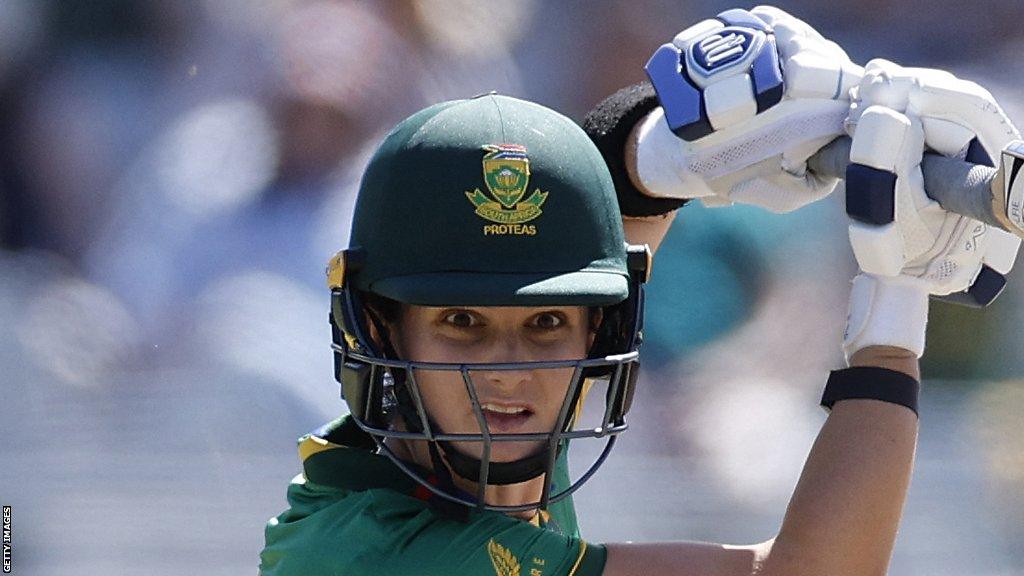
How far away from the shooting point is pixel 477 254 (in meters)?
1.98

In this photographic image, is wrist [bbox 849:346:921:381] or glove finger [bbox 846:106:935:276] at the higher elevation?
glove finger [bbox 846:106:935:276]

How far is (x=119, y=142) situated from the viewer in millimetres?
4172

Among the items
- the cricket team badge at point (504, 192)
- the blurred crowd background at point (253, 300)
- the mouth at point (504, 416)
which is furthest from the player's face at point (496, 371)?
the blurred crowd background at point (253, 300)

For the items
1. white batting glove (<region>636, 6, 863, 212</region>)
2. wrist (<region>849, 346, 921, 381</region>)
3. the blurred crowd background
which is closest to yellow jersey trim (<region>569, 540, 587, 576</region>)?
wrist (<region>849, 346, 921, 381</region>)

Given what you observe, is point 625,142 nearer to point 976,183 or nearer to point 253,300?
point 976,183

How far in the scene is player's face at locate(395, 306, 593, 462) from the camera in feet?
6.47

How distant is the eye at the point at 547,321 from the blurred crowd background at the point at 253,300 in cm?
222

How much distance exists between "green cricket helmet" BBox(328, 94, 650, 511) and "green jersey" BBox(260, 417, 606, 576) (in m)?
0.04

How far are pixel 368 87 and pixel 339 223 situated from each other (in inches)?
15.3

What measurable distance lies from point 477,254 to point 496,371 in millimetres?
146

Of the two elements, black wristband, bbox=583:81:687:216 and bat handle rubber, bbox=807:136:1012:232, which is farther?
black wristband, bbox=583:81:687:216

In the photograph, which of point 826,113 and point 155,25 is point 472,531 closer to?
point 826,113

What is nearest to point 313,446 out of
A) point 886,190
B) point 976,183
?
point 886,190

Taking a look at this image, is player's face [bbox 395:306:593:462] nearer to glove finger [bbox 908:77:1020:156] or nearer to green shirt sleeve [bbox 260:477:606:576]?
green shirt sleeve [bbox 260:477:606:576]
